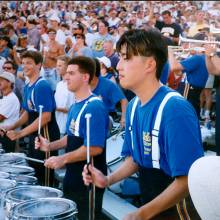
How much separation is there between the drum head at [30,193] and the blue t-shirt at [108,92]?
2.66m

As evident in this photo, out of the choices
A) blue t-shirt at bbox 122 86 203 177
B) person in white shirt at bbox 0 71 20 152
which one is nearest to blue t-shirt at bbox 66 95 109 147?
blue t-shirt at bbox 122 86 203 177

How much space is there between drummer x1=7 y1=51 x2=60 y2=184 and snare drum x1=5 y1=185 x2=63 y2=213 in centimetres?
176

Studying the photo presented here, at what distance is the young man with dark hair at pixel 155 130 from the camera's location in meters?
2.12

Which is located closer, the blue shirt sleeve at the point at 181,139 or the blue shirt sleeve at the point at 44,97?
the blue shirt sleeve at the point at 181,139

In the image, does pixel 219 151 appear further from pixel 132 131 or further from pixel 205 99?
pixel 205 99

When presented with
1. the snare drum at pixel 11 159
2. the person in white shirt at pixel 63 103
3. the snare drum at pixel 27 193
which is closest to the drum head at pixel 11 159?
the snare drum at pixel 11 159

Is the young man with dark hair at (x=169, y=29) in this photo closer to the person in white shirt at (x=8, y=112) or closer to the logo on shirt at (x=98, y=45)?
the logo on shirt at (x=98, y=45)

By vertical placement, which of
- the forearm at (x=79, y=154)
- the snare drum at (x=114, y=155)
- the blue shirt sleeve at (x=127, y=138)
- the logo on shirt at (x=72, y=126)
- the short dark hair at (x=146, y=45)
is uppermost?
the short dark hair at (x=146, y=45)

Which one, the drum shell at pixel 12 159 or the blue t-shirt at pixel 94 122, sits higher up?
the blue t-shirt at pixel 94 122

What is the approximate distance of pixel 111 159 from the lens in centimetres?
518

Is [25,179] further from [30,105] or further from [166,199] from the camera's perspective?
[30,105]

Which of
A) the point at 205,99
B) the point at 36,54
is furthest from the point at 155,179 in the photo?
the point at 205,99

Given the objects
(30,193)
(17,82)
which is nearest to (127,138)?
(30,193)

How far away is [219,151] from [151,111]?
276cm
